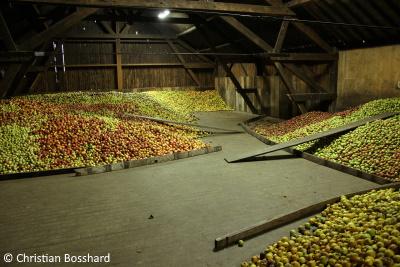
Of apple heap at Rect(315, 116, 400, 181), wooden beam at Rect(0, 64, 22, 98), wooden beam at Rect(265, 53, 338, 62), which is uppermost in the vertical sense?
wooden beam at Rect(265, 53, 338, 62)

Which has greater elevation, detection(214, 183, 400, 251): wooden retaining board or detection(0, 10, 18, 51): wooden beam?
detection(0, 10, 18, 51): wooden beam

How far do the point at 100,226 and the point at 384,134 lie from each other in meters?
5.67

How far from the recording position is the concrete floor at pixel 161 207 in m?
3.24

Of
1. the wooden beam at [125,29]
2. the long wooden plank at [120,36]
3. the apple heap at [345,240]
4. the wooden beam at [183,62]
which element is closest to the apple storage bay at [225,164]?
the apple heap at [345,240]

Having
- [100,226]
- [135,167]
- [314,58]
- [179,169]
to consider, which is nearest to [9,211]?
[100,226]

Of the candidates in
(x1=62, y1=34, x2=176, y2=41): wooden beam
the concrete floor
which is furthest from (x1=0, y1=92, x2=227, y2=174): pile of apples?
(x1=62, y1=34, x2=176, y2=41): wooden beam

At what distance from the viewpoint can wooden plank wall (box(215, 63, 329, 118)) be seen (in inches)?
456

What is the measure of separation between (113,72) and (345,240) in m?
17.4

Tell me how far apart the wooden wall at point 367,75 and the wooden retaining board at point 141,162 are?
549 centimetres

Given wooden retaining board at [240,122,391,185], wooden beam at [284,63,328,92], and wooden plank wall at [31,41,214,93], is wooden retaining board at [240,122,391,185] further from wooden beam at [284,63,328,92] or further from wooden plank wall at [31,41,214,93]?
wooden plank wall at [31,41,214,93]

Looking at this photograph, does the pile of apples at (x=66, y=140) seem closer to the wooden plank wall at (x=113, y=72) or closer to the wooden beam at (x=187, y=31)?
the wooden plank wall at (x=113, y=72)

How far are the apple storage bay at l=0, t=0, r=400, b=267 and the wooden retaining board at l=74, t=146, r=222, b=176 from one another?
0.04 m

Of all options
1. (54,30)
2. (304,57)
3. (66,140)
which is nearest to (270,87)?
(304,57)

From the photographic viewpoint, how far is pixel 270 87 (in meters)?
13.3
